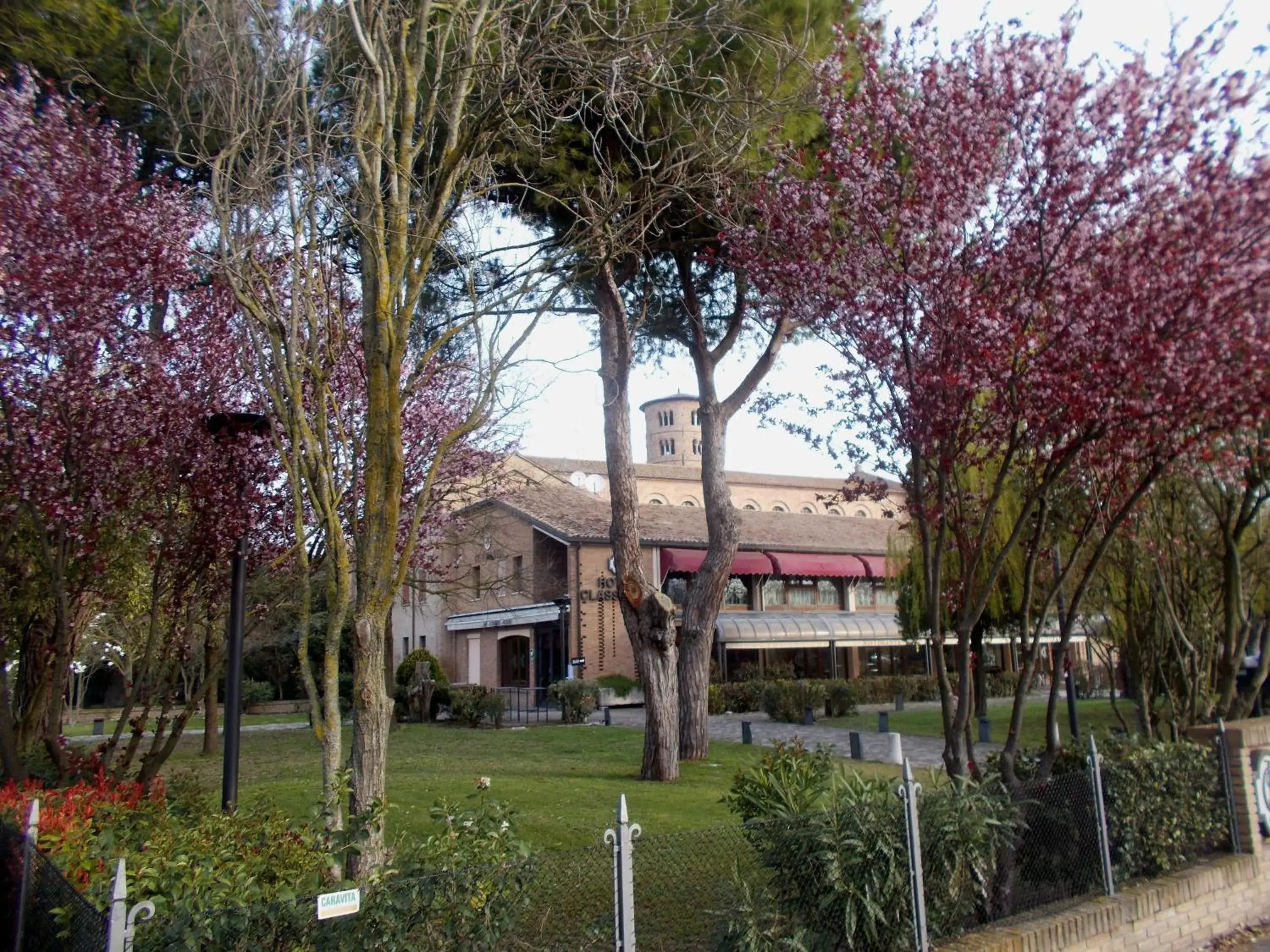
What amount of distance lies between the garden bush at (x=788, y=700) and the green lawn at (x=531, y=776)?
182 inches

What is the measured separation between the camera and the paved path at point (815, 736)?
699 inches

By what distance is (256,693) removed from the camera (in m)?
35.6

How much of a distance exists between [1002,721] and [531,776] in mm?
14078

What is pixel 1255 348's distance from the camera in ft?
20.0

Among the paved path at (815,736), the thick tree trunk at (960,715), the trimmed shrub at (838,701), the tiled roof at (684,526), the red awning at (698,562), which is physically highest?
the tiled roof at (684,526)

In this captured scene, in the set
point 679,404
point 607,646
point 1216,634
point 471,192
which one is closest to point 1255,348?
point 471,192

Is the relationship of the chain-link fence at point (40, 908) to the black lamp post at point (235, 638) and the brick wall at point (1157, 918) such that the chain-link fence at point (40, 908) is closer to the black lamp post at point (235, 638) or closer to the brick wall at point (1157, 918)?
the black lamp post at point (235, 638)

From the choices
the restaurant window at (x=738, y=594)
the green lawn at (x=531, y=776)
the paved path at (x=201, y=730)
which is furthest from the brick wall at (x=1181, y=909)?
the restaurant window at (x=738, y=594)

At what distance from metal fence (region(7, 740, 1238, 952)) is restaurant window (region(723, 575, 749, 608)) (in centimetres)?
2728

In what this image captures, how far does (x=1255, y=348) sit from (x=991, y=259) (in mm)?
1682

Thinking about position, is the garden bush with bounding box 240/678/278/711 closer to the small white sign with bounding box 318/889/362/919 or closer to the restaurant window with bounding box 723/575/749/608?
the restaurant window with bounding box 723/575/749/608

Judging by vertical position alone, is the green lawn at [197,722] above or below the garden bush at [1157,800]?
below

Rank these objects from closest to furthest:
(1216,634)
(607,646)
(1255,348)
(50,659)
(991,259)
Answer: (1255,348) → (991,259) → (50,659) → (1216,634) → (607,646)

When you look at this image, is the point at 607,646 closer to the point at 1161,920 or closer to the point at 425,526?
the point at 425,526
